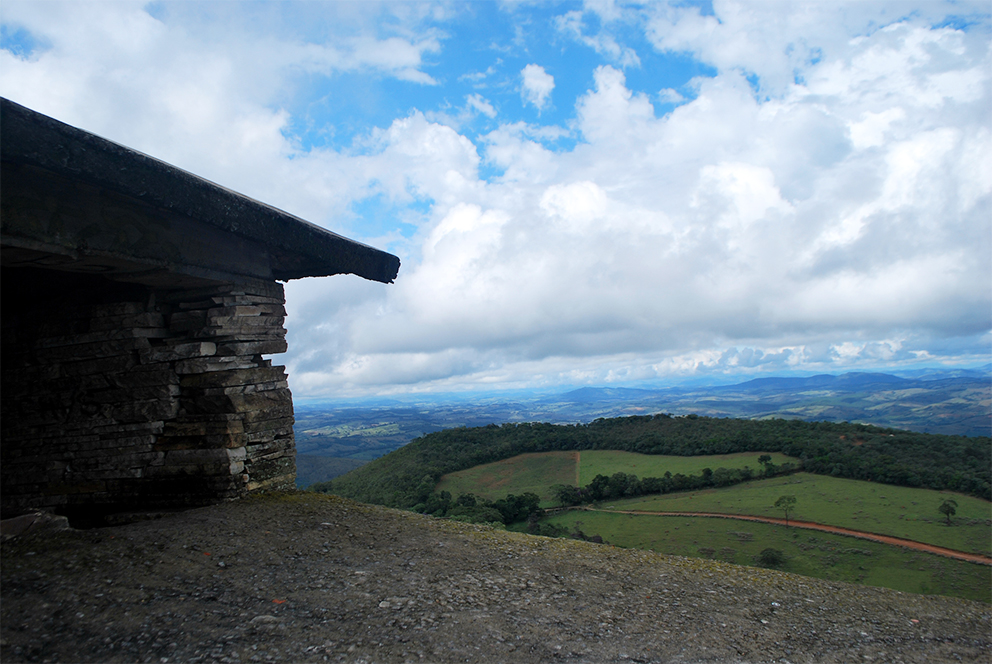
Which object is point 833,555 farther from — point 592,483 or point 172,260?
point 172,260

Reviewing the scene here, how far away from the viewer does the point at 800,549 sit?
144 feet

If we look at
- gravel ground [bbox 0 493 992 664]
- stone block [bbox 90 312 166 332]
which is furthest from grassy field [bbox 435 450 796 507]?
gravel ground [bbox 0 493 992 664]

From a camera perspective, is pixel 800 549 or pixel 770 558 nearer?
pixel 770 558

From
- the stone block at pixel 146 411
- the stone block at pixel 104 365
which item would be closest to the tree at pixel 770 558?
the stone block at pixel 146 411

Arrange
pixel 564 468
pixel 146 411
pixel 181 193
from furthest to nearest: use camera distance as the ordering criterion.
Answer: pixel 564 468 → pixel 146 411 → pixel 181 193

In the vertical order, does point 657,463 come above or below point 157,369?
below

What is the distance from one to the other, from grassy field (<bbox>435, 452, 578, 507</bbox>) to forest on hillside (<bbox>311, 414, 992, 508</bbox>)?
4.92 feet

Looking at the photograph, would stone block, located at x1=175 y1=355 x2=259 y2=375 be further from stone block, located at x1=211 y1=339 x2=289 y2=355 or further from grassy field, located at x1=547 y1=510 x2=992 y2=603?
grassy field, located at x1=547 y1=510 x2=992 y2=603

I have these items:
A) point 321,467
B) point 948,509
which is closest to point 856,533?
point 948,509

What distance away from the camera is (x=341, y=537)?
16.2 ft

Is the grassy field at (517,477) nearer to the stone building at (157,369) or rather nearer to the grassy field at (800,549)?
the grassy field at (800,549)

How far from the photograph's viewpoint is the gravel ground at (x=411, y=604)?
9.91 ft

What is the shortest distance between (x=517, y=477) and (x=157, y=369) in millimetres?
53002

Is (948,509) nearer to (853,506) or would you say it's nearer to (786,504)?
(853,506)
